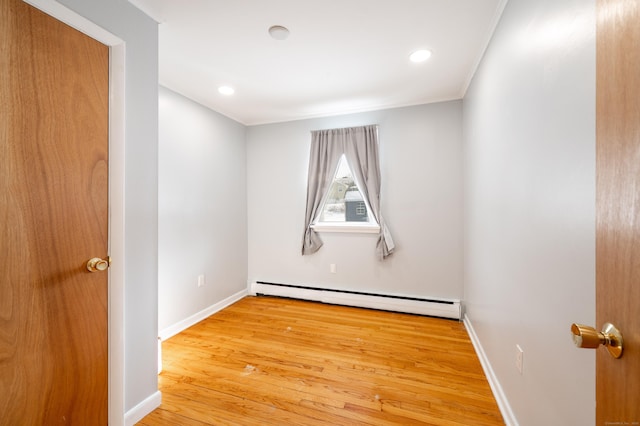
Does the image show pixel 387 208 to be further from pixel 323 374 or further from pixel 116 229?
pixel 116 229

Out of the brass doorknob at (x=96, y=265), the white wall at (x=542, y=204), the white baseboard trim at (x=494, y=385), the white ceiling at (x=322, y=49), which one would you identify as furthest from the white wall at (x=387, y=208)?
the brass doorknob at (x=96, y=265)

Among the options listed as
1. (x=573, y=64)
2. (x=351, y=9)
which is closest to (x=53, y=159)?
(x=351, y=9)

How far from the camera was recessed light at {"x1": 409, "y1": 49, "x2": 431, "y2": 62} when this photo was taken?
2051mm

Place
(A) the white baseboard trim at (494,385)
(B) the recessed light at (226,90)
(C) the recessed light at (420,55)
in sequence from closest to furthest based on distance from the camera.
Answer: (A) the white baseboard trim at (494,385), (C) the recessed light at (420,55), (B) the recessed light at (226,90)

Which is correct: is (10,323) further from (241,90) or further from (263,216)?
(263,216)

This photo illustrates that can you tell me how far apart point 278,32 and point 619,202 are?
1974 millimetres

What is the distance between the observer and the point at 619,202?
491 millimetres

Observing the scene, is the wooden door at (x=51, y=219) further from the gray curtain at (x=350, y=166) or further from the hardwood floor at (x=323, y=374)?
the gray curtain at (x=350, y=166)

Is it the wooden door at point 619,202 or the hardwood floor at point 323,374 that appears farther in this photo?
the hardwood floor at point 323,374

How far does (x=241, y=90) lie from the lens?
2701mm

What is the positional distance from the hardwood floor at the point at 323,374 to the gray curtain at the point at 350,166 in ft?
3.15

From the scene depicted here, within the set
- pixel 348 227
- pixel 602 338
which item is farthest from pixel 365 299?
pixel 602 338

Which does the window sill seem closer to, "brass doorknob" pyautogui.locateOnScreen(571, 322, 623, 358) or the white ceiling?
the white ceiling

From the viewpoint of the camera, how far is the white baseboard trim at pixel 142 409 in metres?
1.47
